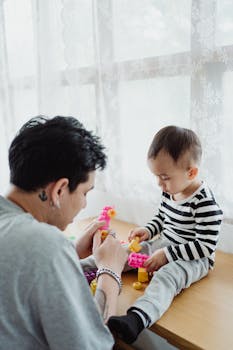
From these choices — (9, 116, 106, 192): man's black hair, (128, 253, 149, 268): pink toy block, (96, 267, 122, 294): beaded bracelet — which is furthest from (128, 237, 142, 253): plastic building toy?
(9, 116, 106, 192): man's black hair

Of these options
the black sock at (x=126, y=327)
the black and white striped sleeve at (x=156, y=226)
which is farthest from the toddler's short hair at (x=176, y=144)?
the black sock at (x=126, y=327)

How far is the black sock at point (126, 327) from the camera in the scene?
2.72 feet

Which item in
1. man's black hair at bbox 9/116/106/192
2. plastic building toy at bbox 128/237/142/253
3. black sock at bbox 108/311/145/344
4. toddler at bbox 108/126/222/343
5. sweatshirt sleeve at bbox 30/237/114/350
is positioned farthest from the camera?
plastic building toy at bbox 128/237/142/253

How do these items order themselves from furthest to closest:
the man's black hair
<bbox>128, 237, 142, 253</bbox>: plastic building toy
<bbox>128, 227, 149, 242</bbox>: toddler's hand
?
<bbox>128, 227, 149, 242</bbox>: toddler's hand < <bbox>128, 237, 142, 253</bbox>: plastic building toy < the man's black hair

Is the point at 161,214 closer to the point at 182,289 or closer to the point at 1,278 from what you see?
the point at 182,289

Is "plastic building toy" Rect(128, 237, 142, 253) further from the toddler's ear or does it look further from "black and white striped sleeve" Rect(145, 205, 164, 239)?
the toddler's ear

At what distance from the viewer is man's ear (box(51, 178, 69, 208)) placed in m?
0.71

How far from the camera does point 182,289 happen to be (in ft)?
3.40

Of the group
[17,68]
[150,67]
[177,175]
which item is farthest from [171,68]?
[17,68]

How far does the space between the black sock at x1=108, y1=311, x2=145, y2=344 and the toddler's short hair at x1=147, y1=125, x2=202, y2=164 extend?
0.49 metres

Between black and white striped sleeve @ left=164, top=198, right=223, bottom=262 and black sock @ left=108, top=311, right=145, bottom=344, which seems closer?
black sock @ left=108, top=311, right=145, bottom=344

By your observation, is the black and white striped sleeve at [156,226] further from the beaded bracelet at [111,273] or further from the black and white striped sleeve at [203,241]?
the beaded bracelet at [111,273]

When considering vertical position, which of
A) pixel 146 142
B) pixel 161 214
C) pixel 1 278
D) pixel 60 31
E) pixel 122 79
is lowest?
pixel 161 214

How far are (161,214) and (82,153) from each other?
27.2 inches
